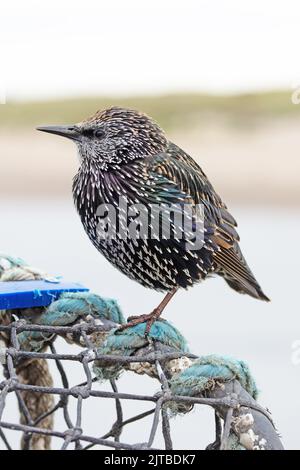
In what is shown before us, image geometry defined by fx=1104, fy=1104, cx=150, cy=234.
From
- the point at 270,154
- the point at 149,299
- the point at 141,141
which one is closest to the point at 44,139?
the point at 270,154

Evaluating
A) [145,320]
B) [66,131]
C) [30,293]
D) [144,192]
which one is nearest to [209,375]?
[145,320]

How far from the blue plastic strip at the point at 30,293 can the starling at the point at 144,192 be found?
0.17 meters

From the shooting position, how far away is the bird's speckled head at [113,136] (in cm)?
283

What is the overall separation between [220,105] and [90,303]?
14527mm

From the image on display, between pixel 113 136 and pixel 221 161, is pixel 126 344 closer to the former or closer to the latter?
pixel 113 136

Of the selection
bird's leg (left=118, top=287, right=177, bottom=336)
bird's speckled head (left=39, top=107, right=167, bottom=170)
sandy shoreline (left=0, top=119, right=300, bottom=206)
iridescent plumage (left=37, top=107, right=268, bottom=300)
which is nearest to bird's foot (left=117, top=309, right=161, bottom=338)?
bird's leg (left=118, top=287, right=177, bottom=336)

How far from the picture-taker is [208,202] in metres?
2.91

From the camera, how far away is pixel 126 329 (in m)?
2.41

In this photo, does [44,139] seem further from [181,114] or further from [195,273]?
[195,273]

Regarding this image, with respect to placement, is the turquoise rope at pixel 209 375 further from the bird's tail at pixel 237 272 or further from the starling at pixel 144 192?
the bird's tail at pixel 237 272

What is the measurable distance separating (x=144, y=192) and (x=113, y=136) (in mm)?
169

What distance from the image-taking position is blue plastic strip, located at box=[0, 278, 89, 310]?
101 inches

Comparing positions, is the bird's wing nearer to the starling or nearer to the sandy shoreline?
the starling

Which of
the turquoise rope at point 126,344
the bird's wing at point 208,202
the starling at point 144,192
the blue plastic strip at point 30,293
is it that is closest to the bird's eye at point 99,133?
the starling at point 144,192
